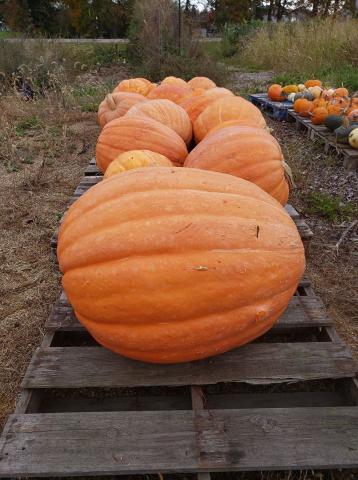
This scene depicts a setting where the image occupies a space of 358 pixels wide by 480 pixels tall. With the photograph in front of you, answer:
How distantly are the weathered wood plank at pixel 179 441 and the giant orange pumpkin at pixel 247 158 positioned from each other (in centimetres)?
122

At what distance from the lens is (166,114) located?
10.5ft

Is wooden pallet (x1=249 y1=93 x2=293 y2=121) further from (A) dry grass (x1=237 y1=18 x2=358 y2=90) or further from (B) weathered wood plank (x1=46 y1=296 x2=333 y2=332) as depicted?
(B) weathered wood plank (x1=46 y1=296 x2=333 y2=332)

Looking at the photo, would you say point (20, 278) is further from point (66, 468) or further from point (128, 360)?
point (66, 468)

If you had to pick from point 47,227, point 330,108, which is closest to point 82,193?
point 47,227

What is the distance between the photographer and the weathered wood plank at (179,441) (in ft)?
4.38

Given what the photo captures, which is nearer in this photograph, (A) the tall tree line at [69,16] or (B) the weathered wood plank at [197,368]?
(B) the weathered wood plank at [197,368]

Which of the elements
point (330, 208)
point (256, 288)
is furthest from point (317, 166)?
point (256, 288)

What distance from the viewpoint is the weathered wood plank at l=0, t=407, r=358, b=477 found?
1.33m

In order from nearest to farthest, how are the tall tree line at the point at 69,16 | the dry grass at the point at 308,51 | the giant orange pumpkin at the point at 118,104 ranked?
the giant orange pumpkin at the point at 118,104, the dry grass at the point at 308,51, the tall tree line at the point at 69,16

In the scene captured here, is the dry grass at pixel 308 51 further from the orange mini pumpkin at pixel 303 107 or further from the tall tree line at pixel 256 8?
the tall tree line at pixel 256 8

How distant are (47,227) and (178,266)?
96.8 inches

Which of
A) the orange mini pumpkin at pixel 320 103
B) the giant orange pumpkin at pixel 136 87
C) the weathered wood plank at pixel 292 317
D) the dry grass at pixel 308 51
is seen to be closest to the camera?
the weathered wood plank at pixel 292 317

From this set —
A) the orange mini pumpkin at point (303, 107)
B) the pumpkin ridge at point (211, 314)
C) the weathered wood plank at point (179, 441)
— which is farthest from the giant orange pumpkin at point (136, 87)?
the weathered wood plank at point (179, 441)

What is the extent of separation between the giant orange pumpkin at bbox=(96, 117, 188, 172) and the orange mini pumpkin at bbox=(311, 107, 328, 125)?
359 cm
